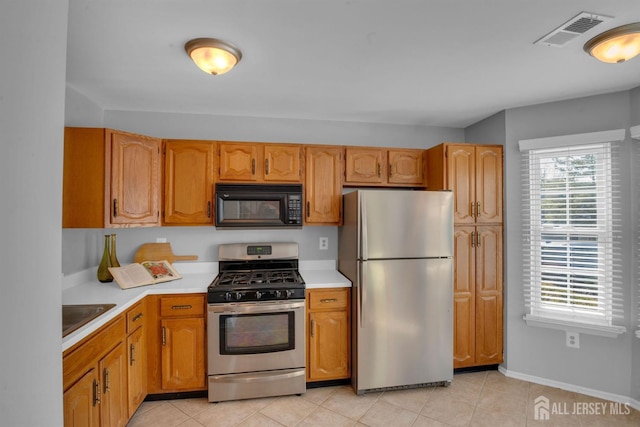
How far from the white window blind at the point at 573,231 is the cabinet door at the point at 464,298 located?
0.47 meters

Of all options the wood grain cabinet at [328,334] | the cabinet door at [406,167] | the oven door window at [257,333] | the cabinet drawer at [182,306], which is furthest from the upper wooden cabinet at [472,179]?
the cabinet drawer at [182,306]

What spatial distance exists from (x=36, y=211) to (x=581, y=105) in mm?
3479

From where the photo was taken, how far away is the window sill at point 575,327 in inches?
92.1

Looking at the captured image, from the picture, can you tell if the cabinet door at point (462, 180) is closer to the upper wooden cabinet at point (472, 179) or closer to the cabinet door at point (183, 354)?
the upper wooden cabinet at point (472, 179)

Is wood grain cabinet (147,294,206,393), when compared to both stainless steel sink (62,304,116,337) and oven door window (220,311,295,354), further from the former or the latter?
stainless steel sink (62,304,116,337)

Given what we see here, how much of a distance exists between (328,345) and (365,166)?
5.46 feet

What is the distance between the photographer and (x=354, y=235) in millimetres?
2533

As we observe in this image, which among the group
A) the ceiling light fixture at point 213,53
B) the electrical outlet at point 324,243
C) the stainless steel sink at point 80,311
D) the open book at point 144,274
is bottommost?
the stainless steel sink at point 80,311

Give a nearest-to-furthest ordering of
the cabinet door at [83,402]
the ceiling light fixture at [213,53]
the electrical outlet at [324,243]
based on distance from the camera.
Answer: the cabinet door at [83,402]
the ceiling light fixture at [213,53]
the electrical outlet at [324,243]

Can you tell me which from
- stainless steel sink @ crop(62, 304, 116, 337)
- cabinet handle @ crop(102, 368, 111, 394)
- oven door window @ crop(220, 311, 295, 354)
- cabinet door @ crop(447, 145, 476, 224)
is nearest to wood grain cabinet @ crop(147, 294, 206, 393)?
oven door window @ crop(220, 311, 295, 354)

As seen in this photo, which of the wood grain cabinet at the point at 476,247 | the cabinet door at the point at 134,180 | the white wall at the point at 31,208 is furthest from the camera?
the wood grain cabinet at the point at 476,247

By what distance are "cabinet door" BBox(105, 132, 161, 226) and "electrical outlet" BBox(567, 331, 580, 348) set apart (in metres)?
3.65

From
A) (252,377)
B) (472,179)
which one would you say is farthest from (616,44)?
(252,377)

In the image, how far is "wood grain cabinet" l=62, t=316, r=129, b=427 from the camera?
1.40 metres
